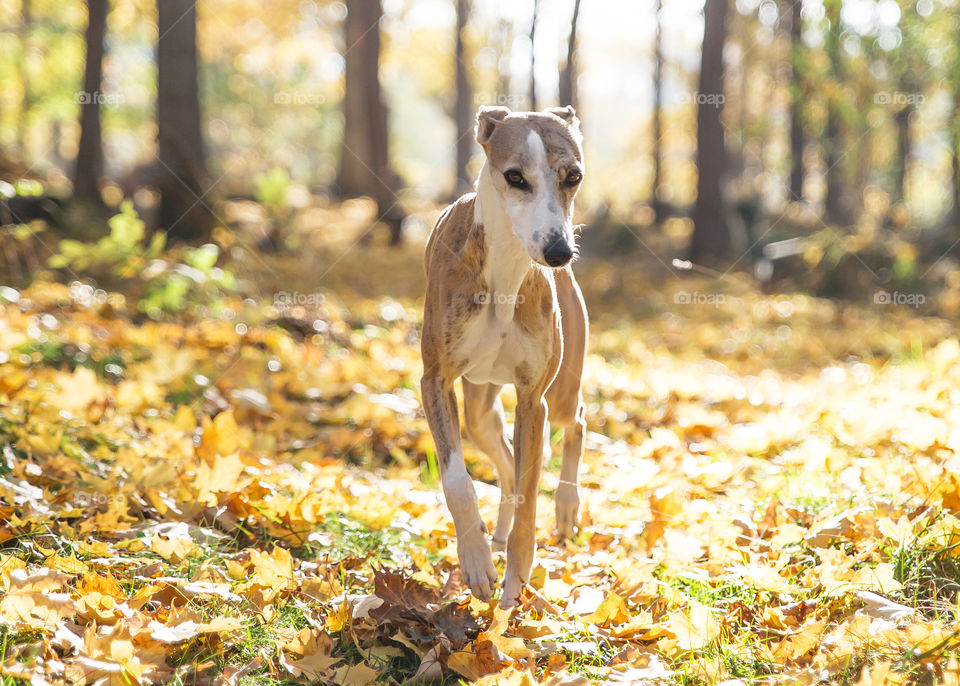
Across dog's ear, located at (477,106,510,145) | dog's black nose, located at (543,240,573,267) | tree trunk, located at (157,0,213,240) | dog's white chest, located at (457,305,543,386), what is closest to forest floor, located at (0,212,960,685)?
dog's white chest, located at (457,305,543,386)

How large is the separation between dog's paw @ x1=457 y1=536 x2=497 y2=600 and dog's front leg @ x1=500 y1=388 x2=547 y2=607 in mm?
212

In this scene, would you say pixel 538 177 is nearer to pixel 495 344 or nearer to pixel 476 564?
pixel 495 344

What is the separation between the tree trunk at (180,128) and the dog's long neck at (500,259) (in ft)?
24.5

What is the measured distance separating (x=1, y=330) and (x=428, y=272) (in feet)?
13.2

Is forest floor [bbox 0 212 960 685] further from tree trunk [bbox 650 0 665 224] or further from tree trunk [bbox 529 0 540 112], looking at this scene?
tree trunk [bbox 650 0 665 224]

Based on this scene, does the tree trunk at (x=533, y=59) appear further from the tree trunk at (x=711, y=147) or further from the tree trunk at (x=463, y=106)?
the tree trunk at (x=463, y=106)

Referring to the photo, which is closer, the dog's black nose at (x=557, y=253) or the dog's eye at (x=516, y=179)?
the dog's black nose at (x=557, y=253)

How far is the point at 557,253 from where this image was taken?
9.47ft

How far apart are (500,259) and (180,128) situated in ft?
29.4

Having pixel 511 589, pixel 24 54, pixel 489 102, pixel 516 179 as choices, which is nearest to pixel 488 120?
pixel 516 179

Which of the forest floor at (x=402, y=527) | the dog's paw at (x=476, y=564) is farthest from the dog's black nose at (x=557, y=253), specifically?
the forest floor at (x=402, y=527)

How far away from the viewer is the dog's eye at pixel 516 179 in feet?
10.3

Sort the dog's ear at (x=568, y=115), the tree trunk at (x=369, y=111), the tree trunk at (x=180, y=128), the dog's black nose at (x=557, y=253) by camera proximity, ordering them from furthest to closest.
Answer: the tree trunk at (x=369, y=111) < the tree trunk at (x=180, y=128) < the dog's ear at (x=568, y=115) < the dog's black nose at (x=557, y=253)

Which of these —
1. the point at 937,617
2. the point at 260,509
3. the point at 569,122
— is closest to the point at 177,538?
the point at 260,509
